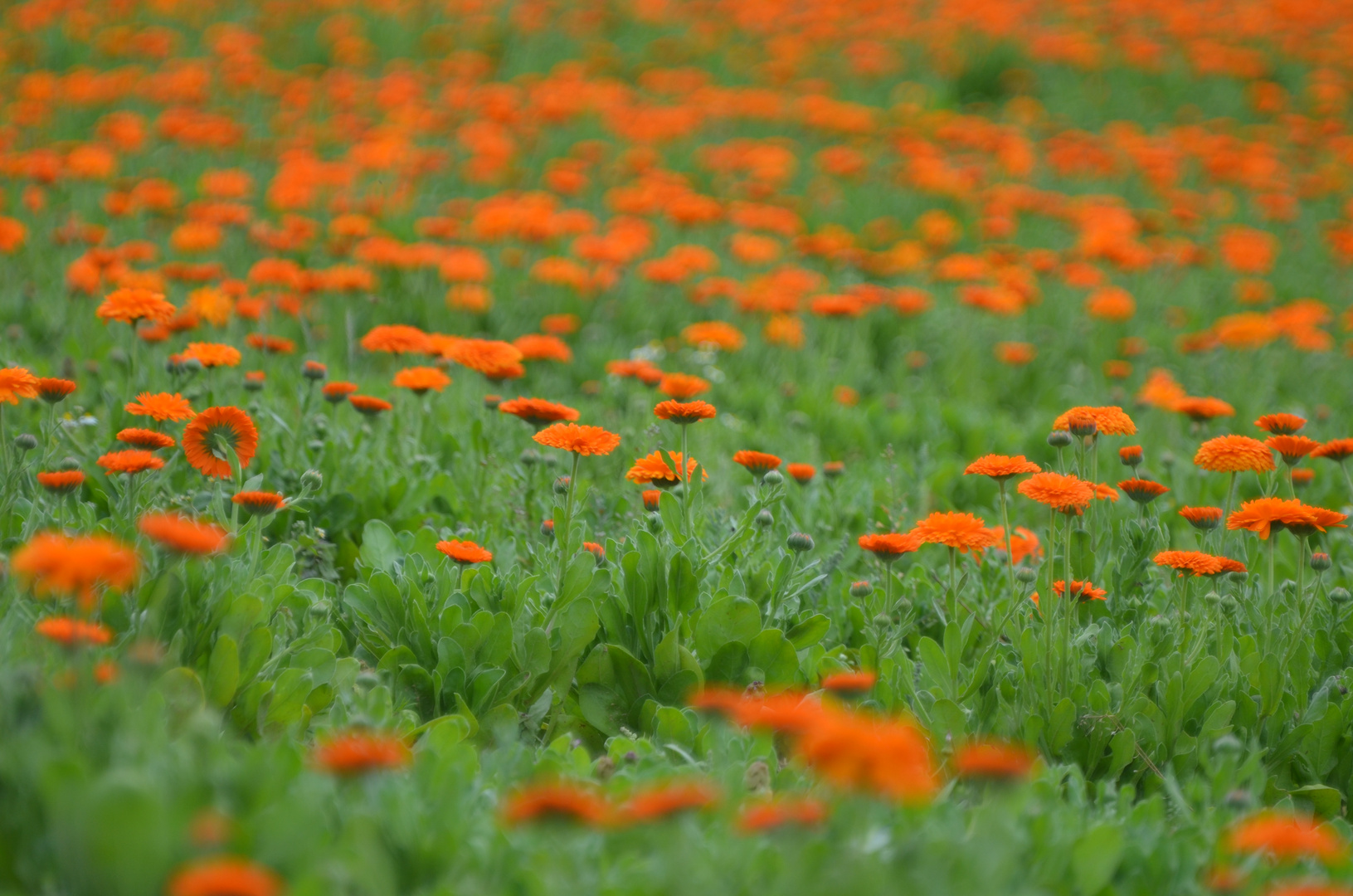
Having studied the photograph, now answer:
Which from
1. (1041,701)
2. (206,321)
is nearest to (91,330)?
(206,321)

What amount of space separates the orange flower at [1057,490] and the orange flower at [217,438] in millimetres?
1553

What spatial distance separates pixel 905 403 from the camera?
4707 mm

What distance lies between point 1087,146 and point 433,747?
8.16 meters

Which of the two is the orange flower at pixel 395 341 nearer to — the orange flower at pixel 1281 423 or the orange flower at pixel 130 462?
the orange flower at pixel 130 462

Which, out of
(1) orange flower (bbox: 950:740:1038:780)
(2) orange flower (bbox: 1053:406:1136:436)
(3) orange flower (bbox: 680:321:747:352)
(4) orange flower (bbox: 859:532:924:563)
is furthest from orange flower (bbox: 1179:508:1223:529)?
(3) orange flower (bbox: 680:321:747:352)

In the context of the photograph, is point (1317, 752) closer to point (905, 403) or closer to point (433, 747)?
point (433, 747)

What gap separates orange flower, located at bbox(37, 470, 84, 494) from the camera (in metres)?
1.95

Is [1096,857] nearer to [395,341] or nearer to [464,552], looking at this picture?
[464,552]

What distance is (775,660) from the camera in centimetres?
233

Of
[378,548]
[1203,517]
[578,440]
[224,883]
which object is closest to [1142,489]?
[1203,517]

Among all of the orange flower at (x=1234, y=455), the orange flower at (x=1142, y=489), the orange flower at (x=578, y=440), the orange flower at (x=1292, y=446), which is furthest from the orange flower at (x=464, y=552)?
the orange flower at (x=1292, y=446)

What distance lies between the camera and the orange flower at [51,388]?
220cm

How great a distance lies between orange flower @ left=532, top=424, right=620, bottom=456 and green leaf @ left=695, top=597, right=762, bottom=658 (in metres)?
0.39

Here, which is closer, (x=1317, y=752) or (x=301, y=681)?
(x=301, y=681)
